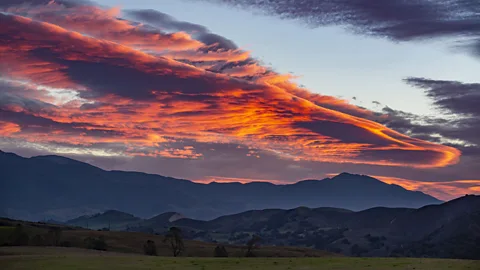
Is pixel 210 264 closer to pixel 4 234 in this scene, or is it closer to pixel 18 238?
pixel 18 238

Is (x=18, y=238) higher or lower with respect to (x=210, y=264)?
lower

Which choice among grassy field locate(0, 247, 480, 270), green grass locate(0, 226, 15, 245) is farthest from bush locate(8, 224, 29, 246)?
grassy field locate(0, 247, 480, 270)

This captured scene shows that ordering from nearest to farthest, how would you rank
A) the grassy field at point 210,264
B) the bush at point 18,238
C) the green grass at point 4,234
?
the grassy field at point 210,264, the bush at point 18,238, the green grass at point 4,234

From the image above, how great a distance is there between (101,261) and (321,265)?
3062cm

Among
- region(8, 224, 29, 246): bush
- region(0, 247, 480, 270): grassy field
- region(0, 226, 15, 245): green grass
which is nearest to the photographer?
region(0, 247, 480, 270): grassy field


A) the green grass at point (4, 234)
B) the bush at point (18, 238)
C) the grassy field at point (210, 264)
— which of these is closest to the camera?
the grassy field at point (210, 264)

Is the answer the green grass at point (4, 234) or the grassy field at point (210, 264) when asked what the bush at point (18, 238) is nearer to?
the green grass at point (4, 234)

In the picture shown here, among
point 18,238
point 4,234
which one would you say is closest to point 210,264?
point 18,238

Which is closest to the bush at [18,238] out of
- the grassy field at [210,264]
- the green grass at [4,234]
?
the green grass at [4,234]

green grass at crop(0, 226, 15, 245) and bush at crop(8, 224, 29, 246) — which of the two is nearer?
bush at crop(8, 224, 29, 246)

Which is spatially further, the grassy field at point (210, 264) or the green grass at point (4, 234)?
the green grass at point (4, 234)

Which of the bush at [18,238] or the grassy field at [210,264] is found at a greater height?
the grassy field at [210,264]

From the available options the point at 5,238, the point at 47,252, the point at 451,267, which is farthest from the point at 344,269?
the point at 5,238

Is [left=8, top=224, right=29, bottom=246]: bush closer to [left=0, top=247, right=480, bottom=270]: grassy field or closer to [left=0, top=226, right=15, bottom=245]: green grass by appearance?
[left=0, top=226, right=15, bottom=245]: green grass
